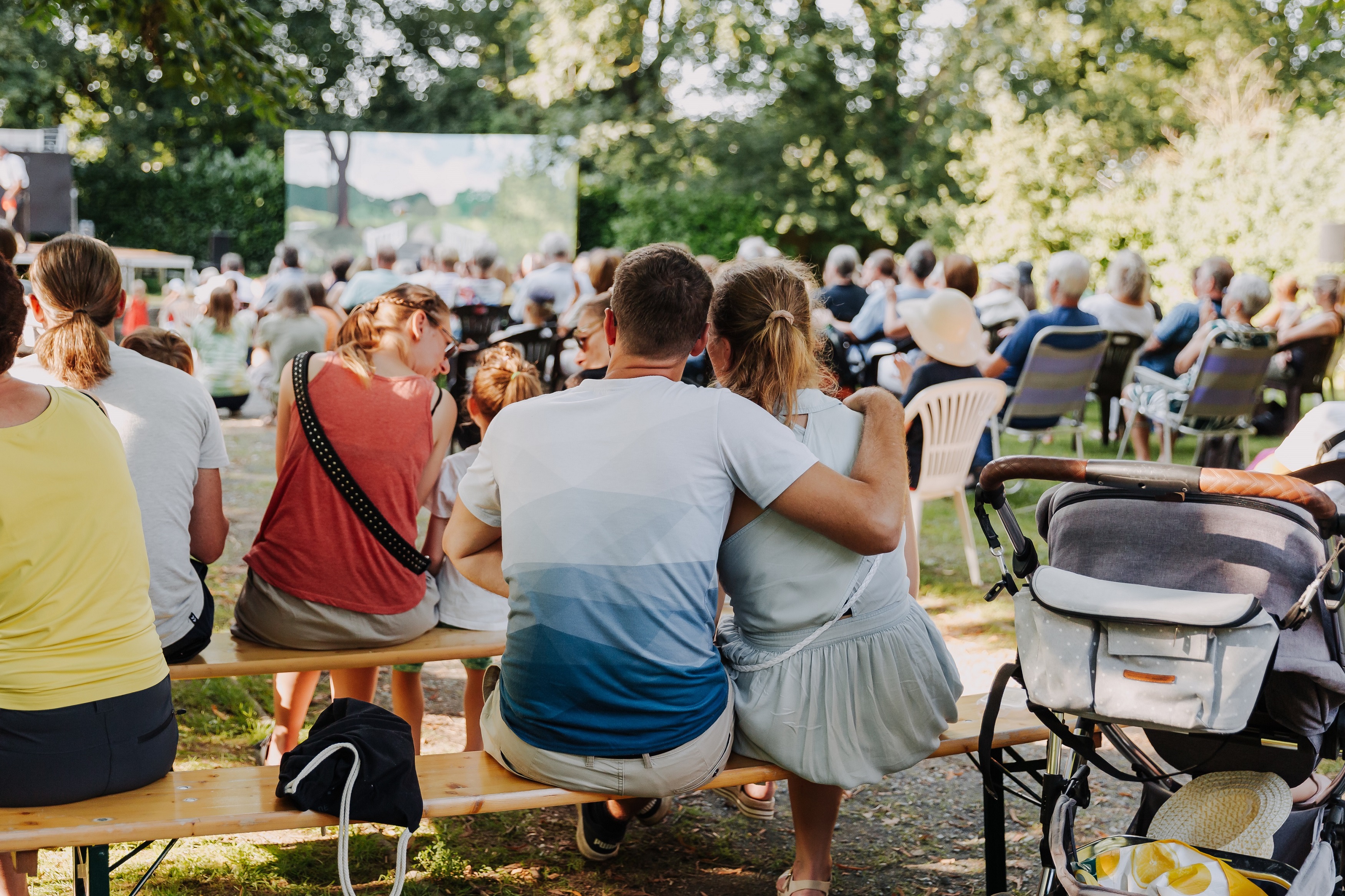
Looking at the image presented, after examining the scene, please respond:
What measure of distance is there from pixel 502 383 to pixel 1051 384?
4.88 metres

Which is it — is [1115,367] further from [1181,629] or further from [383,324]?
[1181,629]

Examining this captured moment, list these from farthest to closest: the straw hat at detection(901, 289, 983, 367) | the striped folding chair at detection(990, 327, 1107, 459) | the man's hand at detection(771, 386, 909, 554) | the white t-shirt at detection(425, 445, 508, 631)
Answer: the striped folding chair at detection(990, 327, 1107, 459) < the straw hat at detection(901, 289, 983, 367) < the white t-shirt at detection(425, 445, 508, 631) < the man's hand at detection(771, 386, 909, 554)

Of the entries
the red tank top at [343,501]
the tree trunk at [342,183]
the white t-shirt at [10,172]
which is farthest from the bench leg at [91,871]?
the tree trunk at [342,183]

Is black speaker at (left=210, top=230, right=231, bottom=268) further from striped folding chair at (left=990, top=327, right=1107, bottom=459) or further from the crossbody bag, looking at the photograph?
the crossbody bag

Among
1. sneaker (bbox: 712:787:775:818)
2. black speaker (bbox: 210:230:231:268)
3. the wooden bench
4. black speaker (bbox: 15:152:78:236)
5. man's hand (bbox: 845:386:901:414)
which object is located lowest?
sneaker (bbox: 712:787:775:818)

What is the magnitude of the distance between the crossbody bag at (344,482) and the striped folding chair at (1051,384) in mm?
4763

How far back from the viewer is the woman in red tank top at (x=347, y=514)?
114 inches

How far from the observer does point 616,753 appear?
7.14 feet

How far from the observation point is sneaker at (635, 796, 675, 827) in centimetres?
301

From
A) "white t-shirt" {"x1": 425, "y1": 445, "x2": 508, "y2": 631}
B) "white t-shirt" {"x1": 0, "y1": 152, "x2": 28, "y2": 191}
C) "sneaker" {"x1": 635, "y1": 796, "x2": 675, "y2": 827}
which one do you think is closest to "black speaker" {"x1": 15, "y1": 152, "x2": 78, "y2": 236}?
"white t-shirt" {"x1": 0, "y1": 152, "x2": 28, "y2": 191}

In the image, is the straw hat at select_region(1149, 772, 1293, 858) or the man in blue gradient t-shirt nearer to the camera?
the man in blue gradient t-shirt

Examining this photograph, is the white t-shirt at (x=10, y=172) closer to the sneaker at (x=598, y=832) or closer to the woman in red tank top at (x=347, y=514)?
the woman in red tank top at (x=347, y=514)

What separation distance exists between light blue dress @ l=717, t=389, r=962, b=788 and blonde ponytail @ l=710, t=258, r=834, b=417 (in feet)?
0.19

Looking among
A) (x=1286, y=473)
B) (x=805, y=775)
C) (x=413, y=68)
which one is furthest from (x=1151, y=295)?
(x=413, y=68)
